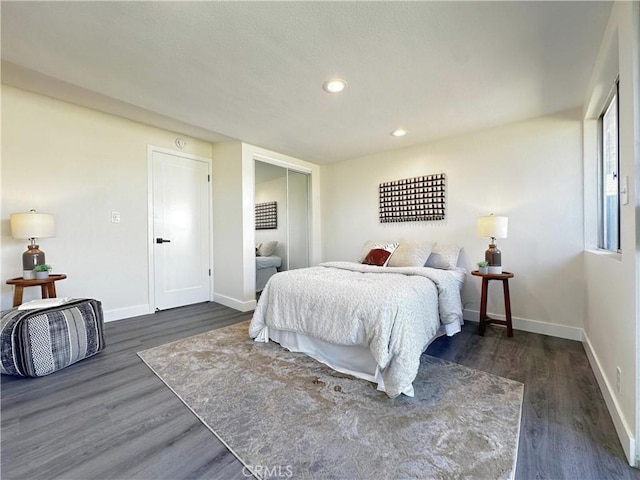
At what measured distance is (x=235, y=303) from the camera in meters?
3.84

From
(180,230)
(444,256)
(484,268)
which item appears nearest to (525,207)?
(484,268)

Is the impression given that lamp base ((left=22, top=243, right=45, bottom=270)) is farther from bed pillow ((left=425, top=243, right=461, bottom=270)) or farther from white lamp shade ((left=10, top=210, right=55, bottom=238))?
bed pillow ((left=425, top=243, right=461, bottom=270))

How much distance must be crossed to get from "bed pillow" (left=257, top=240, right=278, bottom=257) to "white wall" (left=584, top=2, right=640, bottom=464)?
357 cm

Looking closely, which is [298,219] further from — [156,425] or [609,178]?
[609,178]

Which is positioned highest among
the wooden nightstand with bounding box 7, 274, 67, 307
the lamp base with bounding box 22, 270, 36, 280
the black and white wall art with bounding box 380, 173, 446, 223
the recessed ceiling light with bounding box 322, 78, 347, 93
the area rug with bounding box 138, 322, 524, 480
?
the recessed ceiling light with bounding box 322, 78, 347, 93

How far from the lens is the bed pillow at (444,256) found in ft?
10.6

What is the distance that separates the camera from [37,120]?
8.95ft

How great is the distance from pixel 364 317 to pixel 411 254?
1.57 m

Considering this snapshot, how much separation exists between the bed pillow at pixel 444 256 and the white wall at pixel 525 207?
193 millimetres

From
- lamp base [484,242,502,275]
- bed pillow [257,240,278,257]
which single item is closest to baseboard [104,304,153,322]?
bed pillow [257,240,278,257]

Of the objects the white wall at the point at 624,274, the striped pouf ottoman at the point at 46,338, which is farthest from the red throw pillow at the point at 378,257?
the striped pouf ottoman at the point at 46,338

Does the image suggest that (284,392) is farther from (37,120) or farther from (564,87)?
(37,120)

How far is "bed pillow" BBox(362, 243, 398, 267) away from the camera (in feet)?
11.1

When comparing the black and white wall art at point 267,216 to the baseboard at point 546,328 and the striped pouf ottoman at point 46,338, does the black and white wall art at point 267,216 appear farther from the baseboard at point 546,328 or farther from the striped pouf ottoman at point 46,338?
the baseboard at point 546,328
